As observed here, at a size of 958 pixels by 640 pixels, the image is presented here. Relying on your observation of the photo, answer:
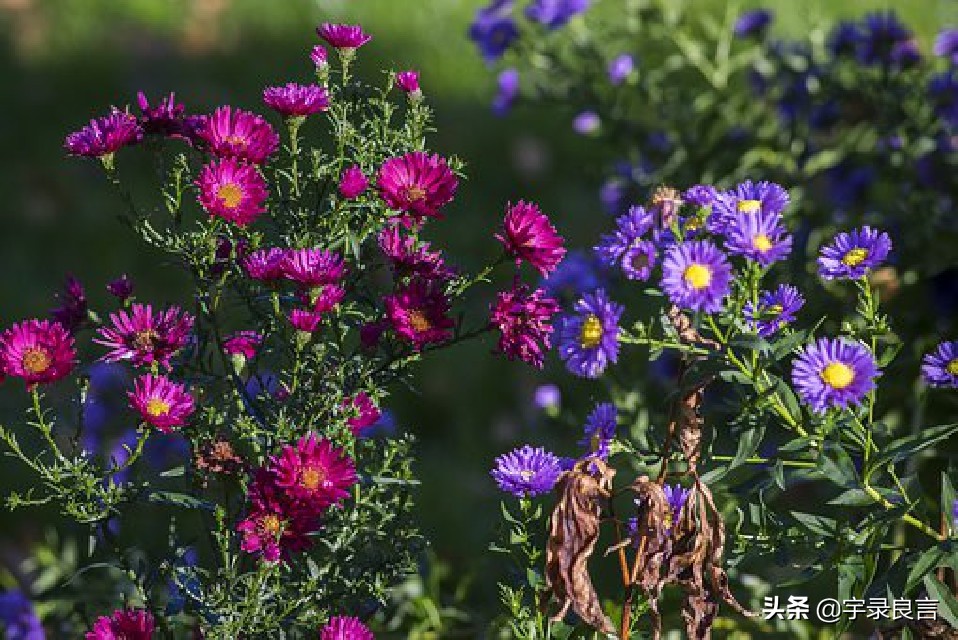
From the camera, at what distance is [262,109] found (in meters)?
3.86

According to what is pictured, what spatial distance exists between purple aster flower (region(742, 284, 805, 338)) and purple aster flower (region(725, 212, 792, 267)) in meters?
0.07

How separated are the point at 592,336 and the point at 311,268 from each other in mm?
283

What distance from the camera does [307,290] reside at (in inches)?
55.5

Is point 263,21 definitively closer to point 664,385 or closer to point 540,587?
point 664,385

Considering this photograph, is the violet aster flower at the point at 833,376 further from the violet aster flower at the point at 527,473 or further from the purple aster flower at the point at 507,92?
the purple aster flower at the point at 507,92

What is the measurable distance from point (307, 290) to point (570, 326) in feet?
0.87

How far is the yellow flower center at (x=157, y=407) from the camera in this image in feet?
4.72

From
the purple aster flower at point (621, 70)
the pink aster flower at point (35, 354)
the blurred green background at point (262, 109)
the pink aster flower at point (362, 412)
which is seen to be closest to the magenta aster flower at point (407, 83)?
the pink aster flower at point (362, 412)

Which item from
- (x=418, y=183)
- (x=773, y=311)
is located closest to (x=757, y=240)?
(x=773, y=311)

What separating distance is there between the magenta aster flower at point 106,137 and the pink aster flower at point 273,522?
369 mm

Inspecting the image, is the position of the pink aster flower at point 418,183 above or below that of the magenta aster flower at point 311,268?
above

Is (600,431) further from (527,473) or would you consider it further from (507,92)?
(507,92)

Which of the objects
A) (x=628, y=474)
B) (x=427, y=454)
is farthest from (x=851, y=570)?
(x=427, y=454)

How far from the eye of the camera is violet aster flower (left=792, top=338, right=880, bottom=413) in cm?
136
